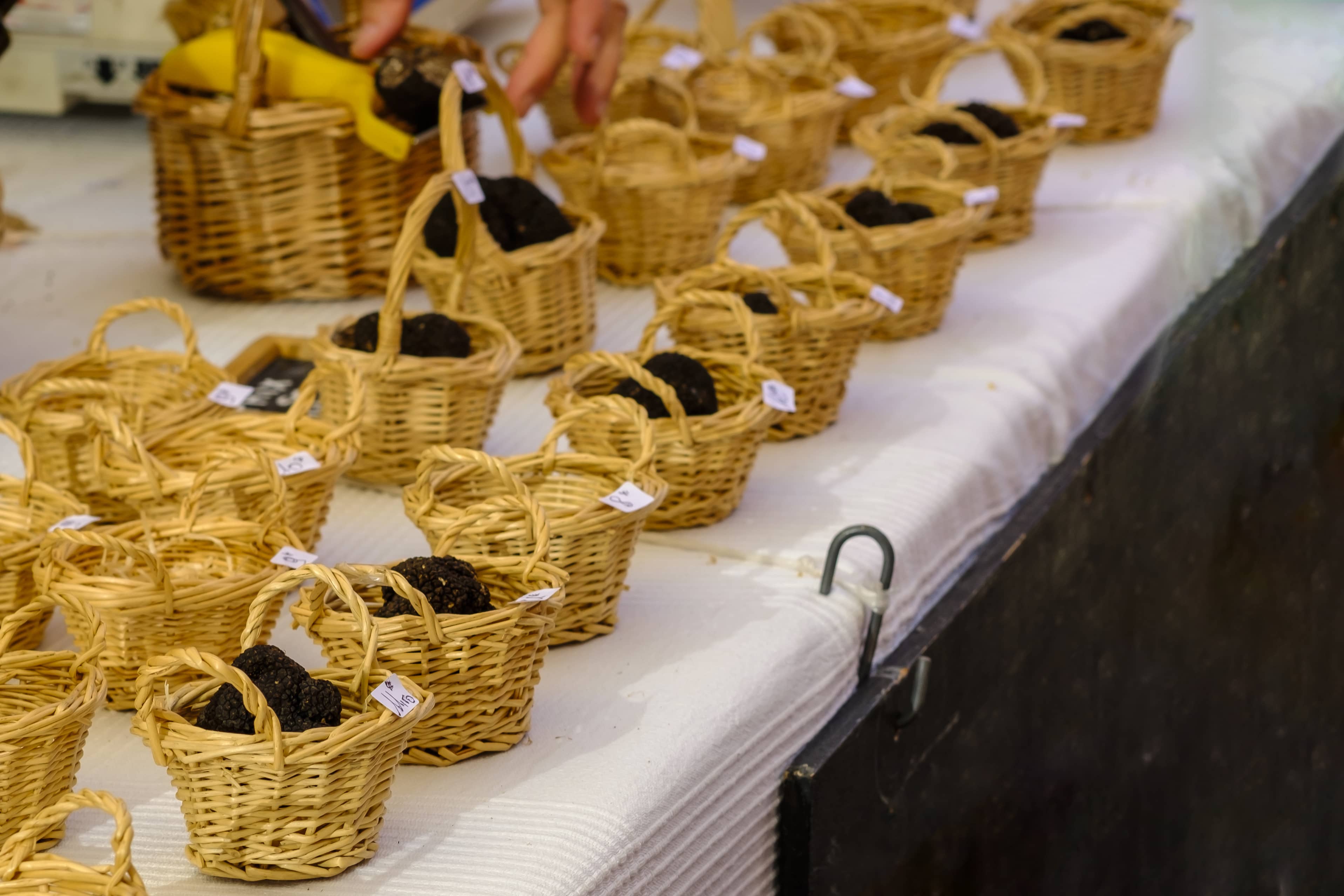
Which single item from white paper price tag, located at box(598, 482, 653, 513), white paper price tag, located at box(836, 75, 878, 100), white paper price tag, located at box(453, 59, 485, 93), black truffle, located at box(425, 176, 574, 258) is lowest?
white paper price tag, located at box(598, 482, 653, 513)

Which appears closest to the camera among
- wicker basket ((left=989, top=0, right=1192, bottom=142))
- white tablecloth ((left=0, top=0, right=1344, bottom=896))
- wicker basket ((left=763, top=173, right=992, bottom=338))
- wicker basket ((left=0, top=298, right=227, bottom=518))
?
white tablecloth ((left=0, top=0, right=1344, bottom=896))

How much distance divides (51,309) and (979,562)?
1.23m

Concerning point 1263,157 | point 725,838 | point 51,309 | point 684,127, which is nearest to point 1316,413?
point 1263,157

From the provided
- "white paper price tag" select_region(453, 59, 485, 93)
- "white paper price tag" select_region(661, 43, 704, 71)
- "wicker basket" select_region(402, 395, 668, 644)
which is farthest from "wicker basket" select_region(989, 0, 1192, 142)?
"wicker basket" select_region(402, 395, 668, 644)

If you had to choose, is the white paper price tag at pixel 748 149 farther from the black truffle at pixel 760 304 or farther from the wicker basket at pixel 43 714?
the wicker basket at pixel 43 714

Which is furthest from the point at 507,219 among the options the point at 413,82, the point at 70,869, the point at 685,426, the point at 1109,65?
the point at 1109,65

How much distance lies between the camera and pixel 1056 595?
1701mm

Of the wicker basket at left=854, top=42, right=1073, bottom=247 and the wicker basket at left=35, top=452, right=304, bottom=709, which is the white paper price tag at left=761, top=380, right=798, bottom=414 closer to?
the wicker basket at left=35, top=452, right=304, bottom=709

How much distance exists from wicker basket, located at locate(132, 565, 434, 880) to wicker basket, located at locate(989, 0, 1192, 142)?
1.78 m

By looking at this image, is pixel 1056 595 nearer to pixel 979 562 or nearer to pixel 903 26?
pixel 979 562

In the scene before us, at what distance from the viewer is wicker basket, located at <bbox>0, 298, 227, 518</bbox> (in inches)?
54.9

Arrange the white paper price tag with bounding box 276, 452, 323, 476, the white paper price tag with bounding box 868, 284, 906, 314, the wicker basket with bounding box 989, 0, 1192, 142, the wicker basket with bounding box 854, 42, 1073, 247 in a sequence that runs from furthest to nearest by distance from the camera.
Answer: the wicker basket with bounding box 989, 0, 1192, 142
the wicker basket with bounding box 854, 42, 1073, 247
the white paper price tag with bounding box 868, 284, 906, 314
the white paper price tag with bounding box 276, 452, 323, 476

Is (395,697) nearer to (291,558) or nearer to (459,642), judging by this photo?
(459,642)

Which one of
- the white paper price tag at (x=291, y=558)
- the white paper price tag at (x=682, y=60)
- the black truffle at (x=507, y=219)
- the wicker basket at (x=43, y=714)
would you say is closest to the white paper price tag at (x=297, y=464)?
the white paper price tag at (x=291, y=558)
